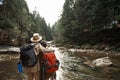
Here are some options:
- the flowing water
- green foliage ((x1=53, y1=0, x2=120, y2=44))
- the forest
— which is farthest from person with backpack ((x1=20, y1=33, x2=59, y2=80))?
green foliage ((x1=53, y1=0, x2=120, y2=44))

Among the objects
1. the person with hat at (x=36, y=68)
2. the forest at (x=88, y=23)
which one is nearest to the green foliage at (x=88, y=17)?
the forest at (x=88, y=23)

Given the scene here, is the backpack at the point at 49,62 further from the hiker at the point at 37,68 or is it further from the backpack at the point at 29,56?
the backpack at the point at 29,56

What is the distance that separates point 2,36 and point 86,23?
61.1 ft

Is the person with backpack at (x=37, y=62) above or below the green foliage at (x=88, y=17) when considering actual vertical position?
below

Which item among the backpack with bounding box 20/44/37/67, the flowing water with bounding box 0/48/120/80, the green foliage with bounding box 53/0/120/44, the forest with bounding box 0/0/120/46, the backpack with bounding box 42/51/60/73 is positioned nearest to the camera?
the backpack with bounding box 20/44/37/67

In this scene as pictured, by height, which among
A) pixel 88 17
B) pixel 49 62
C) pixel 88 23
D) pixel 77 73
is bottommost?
pixel 77 73

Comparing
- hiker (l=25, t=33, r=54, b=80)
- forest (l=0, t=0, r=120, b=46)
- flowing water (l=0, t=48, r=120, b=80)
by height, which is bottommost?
flowing water (l=0, t=48, r=120, b=80)

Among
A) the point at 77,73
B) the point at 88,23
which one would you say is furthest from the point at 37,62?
the point at 88,23

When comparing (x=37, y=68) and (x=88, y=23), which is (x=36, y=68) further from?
(x=88, y=23)

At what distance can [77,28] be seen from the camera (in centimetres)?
4394

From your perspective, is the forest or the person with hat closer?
the person with hat

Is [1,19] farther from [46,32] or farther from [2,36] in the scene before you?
[46,32]

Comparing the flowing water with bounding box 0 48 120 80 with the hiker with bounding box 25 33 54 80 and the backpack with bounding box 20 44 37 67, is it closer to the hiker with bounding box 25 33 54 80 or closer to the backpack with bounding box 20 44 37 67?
the hiker with bounding box 25 33 54 80

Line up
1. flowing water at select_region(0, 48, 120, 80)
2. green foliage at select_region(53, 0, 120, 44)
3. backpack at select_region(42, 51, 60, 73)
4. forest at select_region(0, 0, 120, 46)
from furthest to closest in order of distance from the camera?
green foliage at select_region(53, 0, 120, 44) → forest at select_region(0, 0, 120, 46) → flowing water at select_region(0, 48, 120, 80) → backpack at select_region(42, 51, 60, 73)
